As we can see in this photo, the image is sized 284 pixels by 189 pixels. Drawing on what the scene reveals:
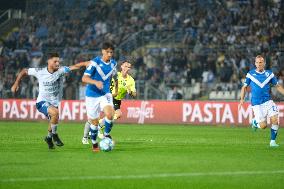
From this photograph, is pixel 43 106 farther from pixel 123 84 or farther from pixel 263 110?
pixel 263 110

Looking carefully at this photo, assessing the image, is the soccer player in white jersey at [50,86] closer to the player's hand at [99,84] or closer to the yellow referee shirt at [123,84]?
the player's hand at [99,84]

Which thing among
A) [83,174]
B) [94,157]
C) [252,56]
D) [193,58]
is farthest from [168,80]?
[83,174]

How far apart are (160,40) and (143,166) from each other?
25.8 meters

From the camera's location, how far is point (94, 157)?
47.7 ft

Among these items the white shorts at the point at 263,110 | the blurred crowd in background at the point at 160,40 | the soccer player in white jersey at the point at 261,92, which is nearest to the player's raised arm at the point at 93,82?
the soccer player in white jersey at the point at 261,92

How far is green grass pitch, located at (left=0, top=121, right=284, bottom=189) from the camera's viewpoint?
1055 cm

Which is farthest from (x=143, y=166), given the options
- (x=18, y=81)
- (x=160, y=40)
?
(x=160, y=40)

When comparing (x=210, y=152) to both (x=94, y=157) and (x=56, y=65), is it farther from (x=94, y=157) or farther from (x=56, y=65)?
(x=56, y=65)

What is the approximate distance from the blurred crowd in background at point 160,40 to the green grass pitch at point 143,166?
1567 cm

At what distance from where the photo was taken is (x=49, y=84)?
17781 millimetres

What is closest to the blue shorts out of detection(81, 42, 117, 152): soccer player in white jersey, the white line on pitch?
detection(81, 42, 117, 152): soccer player in white jersey

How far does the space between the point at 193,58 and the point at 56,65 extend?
1801 cm

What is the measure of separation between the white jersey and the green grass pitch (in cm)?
127

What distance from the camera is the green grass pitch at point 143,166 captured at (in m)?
10.5
